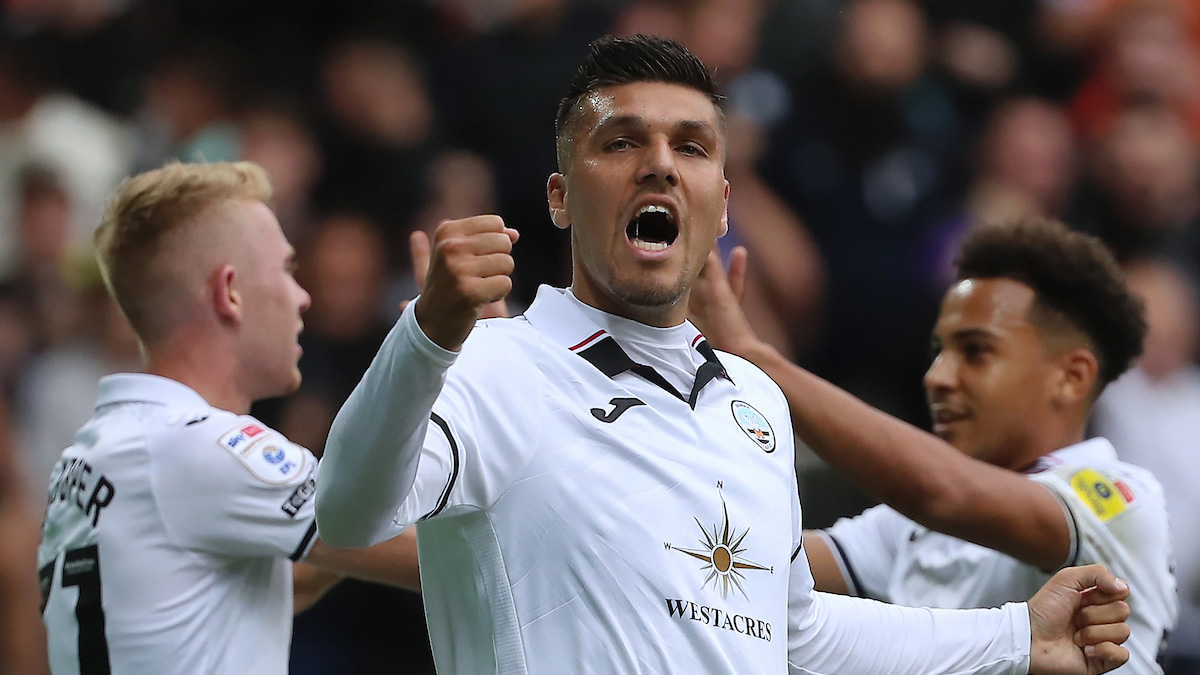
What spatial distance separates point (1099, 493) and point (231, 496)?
238cm

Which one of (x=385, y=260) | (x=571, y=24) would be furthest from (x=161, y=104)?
(x=571, y=24)


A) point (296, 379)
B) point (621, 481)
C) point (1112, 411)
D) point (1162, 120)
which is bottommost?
point (621, 481)

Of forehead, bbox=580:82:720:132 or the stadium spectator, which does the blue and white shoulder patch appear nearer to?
forehead, bbox=580:82:720:132

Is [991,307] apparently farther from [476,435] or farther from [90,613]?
[90,613]

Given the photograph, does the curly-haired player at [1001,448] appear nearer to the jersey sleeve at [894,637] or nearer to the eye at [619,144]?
the jersey sleeve at [894,637]

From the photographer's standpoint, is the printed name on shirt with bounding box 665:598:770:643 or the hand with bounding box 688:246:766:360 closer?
the printed name on shirt with bounding box 665:598:770:643

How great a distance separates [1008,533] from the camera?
395 centimetres

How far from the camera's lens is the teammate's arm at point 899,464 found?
3811 millimetres

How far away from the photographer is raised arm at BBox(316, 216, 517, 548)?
7.58 ft

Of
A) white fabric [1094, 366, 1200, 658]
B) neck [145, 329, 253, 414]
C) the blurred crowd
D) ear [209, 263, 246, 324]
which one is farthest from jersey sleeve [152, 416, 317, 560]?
white fabric [1094, 366, 1200, 658]

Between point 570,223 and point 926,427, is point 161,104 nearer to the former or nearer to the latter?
point 926,427

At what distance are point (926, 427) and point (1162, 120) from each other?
8.58ft

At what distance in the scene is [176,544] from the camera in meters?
3.60

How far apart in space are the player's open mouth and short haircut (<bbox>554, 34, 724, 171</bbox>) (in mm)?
230
